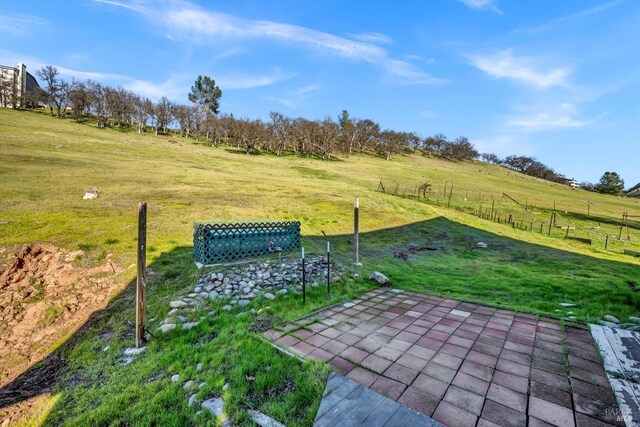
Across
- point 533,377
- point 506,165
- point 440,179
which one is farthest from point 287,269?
point 506,165

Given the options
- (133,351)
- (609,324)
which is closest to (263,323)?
(133,351)

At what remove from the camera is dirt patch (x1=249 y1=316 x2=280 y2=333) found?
577cm

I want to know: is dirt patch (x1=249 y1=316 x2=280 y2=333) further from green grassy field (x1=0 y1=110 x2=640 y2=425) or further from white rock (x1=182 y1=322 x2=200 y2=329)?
white rock (x1=182 y1=322 x2=200 y2=329)

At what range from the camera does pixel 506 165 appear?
346ft

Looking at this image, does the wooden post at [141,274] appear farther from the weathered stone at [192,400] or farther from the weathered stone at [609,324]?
the weathered stone at [609,324]

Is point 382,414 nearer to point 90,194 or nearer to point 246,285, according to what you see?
point 246,285

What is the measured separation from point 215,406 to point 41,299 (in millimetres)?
7404

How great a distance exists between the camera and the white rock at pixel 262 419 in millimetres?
3227

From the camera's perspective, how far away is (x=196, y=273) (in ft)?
28.3

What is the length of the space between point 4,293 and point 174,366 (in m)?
6.89

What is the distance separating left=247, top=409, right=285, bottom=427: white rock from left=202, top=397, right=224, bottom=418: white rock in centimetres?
39

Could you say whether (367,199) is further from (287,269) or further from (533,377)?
(533,377)

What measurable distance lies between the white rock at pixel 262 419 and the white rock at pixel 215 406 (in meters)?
0.39

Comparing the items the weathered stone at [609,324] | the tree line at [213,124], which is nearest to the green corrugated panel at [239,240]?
the weathered stone at [609,324]
